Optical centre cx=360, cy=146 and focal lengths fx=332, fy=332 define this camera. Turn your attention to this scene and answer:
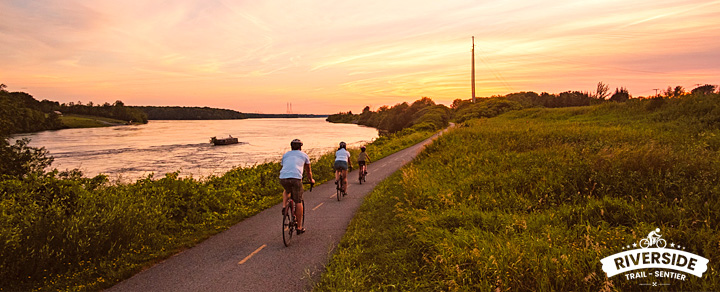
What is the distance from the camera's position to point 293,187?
8.02 m

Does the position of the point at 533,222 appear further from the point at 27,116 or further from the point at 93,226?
the point at 27,116

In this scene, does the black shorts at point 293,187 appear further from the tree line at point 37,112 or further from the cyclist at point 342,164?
the tree line at point 37,112

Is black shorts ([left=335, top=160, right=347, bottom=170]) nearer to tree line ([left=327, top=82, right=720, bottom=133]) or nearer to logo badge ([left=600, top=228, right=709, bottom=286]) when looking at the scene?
logo badge ([left=600, top=228, right=709, bottom=286])

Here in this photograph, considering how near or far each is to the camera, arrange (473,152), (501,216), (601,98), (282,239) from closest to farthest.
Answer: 1. (501,216)
2. (282,239)
3. (473,152)
4. (601,98)

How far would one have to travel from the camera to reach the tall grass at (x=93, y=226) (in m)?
5.77

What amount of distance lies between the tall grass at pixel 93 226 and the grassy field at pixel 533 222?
13.9 feet

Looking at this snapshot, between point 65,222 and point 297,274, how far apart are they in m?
4.70

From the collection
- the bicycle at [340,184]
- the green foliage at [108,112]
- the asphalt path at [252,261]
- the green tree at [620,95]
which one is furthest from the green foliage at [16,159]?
the green foliage at [108,112]

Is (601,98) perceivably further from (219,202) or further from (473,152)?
(219,202)

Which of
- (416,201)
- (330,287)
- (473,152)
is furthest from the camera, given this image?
(473,152)

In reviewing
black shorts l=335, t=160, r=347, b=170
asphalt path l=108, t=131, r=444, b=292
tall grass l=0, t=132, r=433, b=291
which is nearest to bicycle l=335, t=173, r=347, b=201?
black shorts l=335, t=160, r=347, b=170

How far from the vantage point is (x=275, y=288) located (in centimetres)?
567

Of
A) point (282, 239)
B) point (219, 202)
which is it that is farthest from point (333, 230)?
point (219, 202)

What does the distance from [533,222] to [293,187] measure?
206 inches
